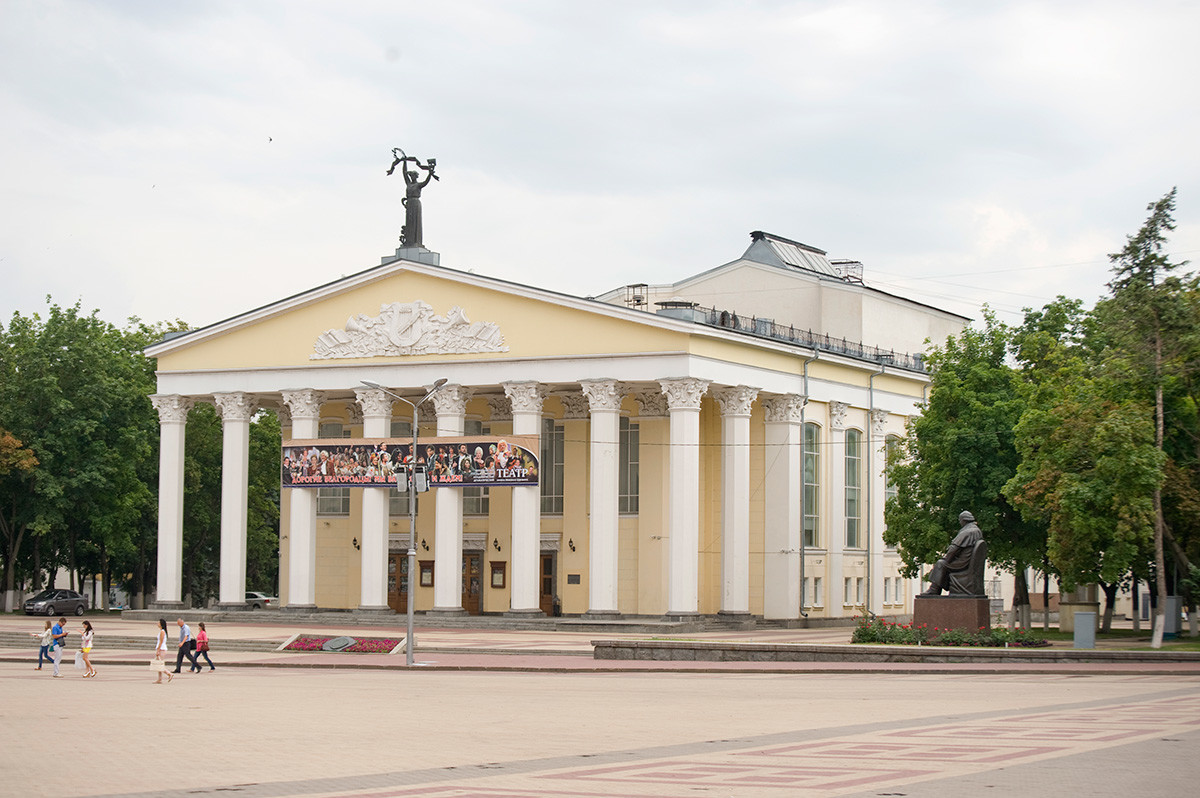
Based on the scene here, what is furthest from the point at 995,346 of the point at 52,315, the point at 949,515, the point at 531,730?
the point at 52,315

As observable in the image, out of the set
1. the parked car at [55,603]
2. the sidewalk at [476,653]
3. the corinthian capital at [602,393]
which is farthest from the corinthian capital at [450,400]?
the parked car at [55,603]

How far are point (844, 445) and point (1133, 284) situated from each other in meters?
23.0

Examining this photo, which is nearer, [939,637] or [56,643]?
[56,643]

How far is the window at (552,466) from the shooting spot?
61812 millimetres

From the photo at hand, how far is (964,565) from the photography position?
38.2 m

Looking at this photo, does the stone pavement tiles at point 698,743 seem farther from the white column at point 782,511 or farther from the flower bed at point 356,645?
the white column at point 782,511

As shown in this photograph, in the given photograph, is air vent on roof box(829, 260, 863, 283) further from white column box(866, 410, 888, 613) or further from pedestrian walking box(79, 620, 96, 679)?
pedestrian walking box(79, 620, 96, 679)

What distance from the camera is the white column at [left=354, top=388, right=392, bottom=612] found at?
5934cm

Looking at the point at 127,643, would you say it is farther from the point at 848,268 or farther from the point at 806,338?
the point at 848,268

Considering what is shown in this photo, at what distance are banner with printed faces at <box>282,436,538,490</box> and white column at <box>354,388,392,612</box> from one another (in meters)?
0.69

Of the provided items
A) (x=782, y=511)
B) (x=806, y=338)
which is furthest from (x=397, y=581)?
(x=806, y=338)

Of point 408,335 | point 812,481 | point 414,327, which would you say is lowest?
point 812,481

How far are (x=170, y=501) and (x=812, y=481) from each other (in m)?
26.4

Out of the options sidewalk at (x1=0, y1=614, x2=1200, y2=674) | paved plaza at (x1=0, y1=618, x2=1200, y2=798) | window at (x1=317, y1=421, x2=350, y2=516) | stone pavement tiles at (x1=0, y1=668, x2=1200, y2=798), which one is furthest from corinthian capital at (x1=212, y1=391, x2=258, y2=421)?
stone pavement tiles at (x1=0, y1=668, x2=1200, y2=798)
